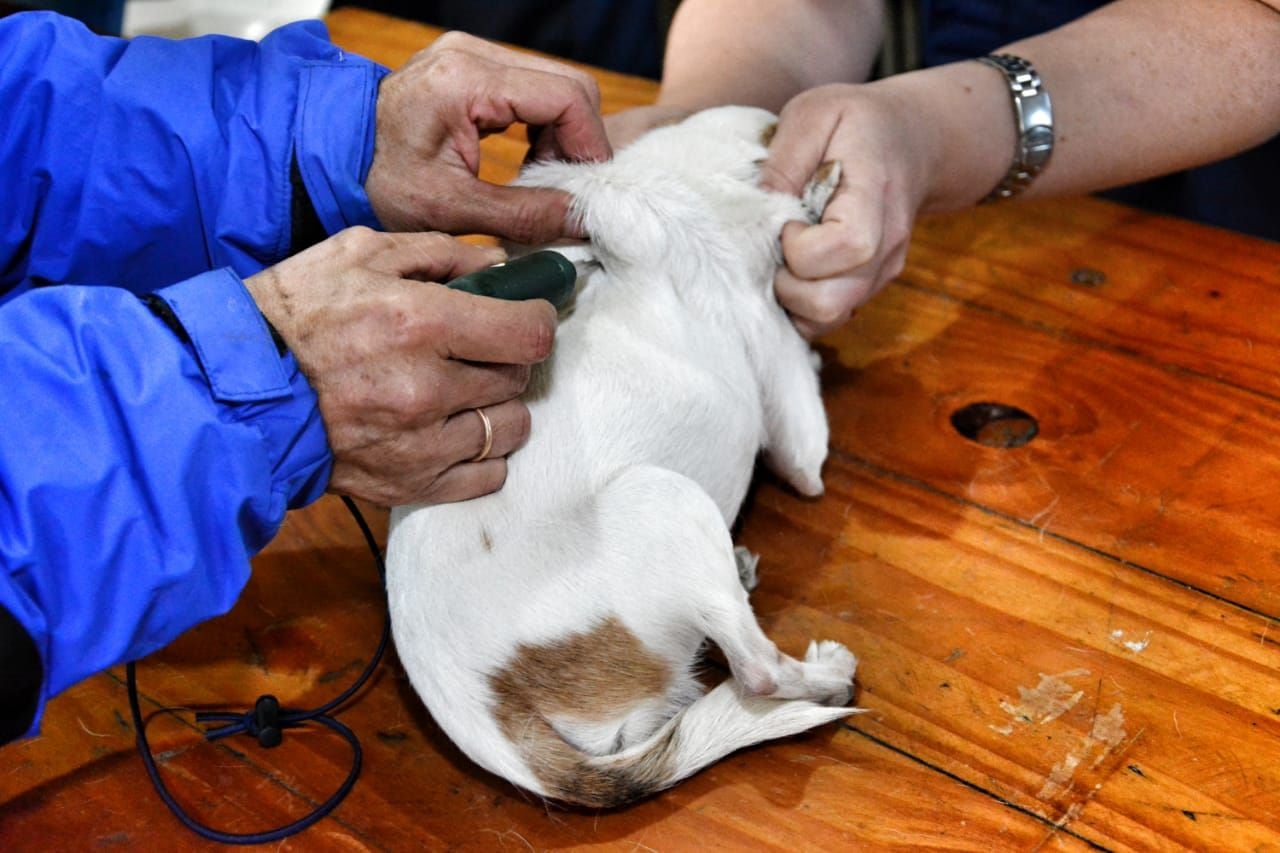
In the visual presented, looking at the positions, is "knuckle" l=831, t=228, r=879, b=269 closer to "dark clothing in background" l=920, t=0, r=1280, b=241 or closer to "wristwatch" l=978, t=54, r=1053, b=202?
"wristwatch" l=978, t=54, r=1053, b=202

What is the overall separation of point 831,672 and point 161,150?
90cm

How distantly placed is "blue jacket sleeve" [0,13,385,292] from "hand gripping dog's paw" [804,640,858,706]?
69cm

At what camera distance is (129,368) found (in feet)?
3.09

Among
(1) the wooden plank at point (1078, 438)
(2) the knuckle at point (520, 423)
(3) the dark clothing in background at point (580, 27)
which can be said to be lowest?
(3) the dark clothing in background at point (580, 27)

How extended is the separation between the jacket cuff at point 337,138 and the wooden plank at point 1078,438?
0.67 metres

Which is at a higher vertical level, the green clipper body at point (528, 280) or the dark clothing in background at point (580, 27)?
the green clipper body at point (528, 280)

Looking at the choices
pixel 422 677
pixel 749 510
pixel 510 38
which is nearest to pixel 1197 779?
pixel 749 510

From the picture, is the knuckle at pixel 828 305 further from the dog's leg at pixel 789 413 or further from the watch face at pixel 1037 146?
the watch face at pixel 1037 146

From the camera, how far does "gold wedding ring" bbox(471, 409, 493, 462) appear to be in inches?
44.4

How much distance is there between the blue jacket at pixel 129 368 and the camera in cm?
92

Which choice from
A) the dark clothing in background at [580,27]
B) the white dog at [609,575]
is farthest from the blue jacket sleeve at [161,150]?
the dark clothing in background at [580,27]

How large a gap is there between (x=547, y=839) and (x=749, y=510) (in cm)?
51

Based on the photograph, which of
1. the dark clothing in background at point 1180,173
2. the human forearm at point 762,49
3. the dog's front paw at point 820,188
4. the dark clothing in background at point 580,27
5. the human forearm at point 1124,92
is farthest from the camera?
the dark clothing in background at point 580,27

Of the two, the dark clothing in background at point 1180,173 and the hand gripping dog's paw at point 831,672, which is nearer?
the hand gripping dog's paw at point 831,672
